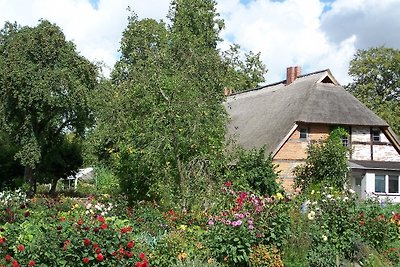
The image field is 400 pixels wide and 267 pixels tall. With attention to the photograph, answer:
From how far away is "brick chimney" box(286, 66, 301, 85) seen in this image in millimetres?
35125

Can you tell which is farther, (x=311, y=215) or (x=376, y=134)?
(x=376, y=134)

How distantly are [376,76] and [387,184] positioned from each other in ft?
72.6

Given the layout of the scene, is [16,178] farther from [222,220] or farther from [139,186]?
[222,220]

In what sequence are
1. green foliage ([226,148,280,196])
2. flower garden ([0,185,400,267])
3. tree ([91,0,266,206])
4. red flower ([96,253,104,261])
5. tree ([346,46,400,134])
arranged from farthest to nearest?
tree ([346,46,400,134]) → green foliage ([226,148,280,196]) → tree ([91,0,266,206]) → flower garden ([0,185,400,267]) → red flower ([96,253,104,261])

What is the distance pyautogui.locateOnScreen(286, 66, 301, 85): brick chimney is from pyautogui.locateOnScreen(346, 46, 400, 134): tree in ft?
53.0

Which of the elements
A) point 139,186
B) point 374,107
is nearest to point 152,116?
point 139,186

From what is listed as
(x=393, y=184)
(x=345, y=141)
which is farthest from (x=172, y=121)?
(x=393, y=184)

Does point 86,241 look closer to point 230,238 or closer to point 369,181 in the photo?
point 230,238

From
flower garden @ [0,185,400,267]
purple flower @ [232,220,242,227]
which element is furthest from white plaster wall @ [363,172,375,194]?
purple flower @ [232,220,242,227]

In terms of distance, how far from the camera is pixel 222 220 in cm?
998

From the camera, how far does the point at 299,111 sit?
29594 mm

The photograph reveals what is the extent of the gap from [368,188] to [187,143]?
1642 centimetres

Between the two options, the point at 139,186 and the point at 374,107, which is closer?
the point at 139,186

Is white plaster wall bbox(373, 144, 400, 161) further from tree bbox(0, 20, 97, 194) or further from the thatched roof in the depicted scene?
tree bbox(0, 20, 97, 194)
